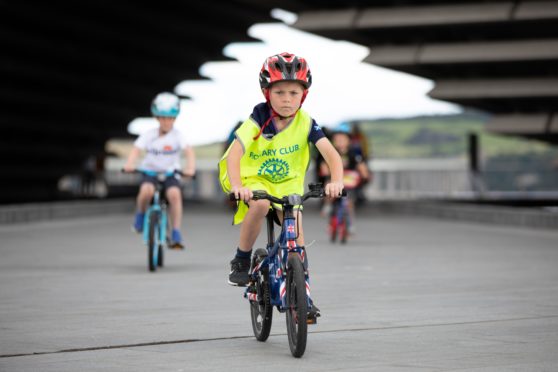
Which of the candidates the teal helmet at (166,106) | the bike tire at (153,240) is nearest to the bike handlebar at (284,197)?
the bike tire at (153,240)

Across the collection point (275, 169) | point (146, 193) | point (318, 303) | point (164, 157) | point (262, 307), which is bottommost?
point (318, 303)

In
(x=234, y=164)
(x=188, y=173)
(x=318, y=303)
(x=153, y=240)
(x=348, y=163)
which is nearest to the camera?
(x=234, y=164)

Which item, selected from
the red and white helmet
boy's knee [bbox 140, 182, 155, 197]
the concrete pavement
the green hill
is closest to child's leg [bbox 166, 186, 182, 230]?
boy's knee [bbox 140, 182, 155, 197]

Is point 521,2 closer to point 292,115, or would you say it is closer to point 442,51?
point 442,51

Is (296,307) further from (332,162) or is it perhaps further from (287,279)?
(332,162)

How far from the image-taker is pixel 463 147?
167125 millimetres

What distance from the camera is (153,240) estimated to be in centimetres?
1424

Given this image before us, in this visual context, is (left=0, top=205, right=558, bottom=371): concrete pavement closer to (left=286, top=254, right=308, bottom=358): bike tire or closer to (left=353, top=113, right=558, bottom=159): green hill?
(left=286, top=254, right=308, bottom=358): bike tire

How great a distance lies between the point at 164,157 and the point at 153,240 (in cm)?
109

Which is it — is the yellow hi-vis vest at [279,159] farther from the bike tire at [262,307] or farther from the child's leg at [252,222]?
the bike tire at [262,307]

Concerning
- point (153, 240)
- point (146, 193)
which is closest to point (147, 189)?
point (146, 193)

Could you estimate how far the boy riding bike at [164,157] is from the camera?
48.1 feet

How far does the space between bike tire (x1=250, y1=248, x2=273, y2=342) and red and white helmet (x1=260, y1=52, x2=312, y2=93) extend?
1.13 m

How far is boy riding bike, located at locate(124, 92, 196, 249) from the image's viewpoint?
14.6m
